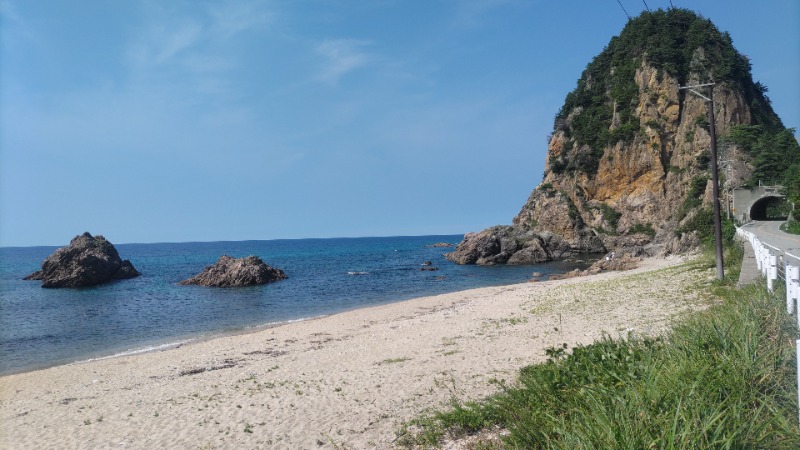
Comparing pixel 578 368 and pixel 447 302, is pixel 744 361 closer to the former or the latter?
pixel 578 368

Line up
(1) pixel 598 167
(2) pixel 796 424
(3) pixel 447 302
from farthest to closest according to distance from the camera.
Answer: (1) pixel 598 167 < (3) pixel 447 302 < (2) pixel 796 424

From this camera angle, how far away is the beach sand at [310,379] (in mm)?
9320

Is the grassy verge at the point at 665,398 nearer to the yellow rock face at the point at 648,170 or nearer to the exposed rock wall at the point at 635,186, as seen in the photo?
the exposed rock wall at the point at 635,186

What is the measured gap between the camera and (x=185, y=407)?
11.3 metres

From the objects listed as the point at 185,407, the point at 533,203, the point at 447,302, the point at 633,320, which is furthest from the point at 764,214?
the point at 185,407

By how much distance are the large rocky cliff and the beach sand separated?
5108 cm

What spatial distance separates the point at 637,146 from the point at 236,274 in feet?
194

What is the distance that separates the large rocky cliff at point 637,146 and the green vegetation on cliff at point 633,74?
16 centimetres

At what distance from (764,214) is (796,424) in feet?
211

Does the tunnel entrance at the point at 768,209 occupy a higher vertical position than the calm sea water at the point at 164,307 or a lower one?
higher

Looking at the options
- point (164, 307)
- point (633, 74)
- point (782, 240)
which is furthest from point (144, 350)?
point (633, 74)

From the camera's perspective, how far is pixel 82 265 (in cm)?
5984

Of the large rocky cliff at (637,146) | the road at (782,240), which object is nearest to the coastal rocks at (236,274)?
the large rocky cliff at (637,146)

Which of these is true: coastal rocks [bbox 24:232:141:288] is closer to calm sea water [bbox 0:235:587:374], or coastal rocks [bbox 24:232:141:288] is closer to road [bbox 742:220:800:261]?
calm sea water [bbox 0:235:587:374]
